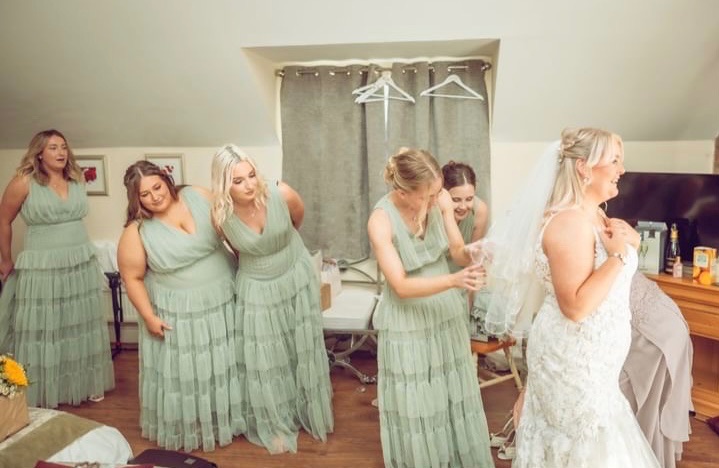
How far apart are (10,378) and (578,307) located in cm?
209

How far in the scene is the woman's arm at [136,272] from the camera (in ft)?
9.49

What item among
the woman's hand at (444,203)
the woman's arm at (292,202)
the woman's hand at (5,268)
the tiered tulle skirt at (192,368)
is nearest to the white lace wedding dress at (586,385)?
the woman's hand at (444,203)

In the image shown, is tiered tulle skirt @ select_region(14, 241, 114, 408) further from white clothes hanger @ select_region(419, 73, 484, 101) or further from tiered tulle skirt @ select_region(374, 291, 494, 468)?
white clothes hanger @ select_region(419, 73, 484, 101)

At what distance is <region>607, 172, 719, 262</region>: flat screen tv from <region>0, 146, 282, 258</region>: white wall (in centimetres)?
219

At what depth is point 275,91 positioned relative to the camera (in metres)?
4.05

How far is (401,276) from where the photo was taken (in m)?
2.34

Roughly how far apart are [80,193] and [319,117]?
4.90ft

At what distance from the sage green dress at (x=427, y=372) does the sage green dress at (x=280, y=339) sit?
62 centimetres

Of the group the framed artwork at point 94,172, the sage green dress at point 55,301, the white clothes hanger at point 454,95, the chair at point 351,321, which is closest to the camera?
the sage green dress at point 55,301

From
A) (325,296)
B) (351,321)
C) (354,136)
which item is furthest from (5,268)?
(354,136)

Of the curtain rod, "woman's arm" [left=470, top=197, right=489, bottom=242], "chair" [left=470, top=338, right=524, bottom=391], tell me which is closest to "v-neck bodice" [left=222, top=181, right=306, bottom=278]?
"woman's arm" [left=470, top=197, right=489, bottom=242]

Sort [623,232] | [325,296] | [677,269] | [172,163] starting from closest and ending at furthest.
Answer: [623,232], [677,269], [325,296], [172,163]

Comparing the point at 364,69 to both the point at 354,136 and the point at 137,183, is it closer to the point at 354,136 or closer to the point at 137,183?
the point at 354,136

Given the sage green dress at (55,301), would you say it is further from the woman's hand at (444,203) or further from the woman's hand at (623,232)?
the woman's hand at (623,232)
